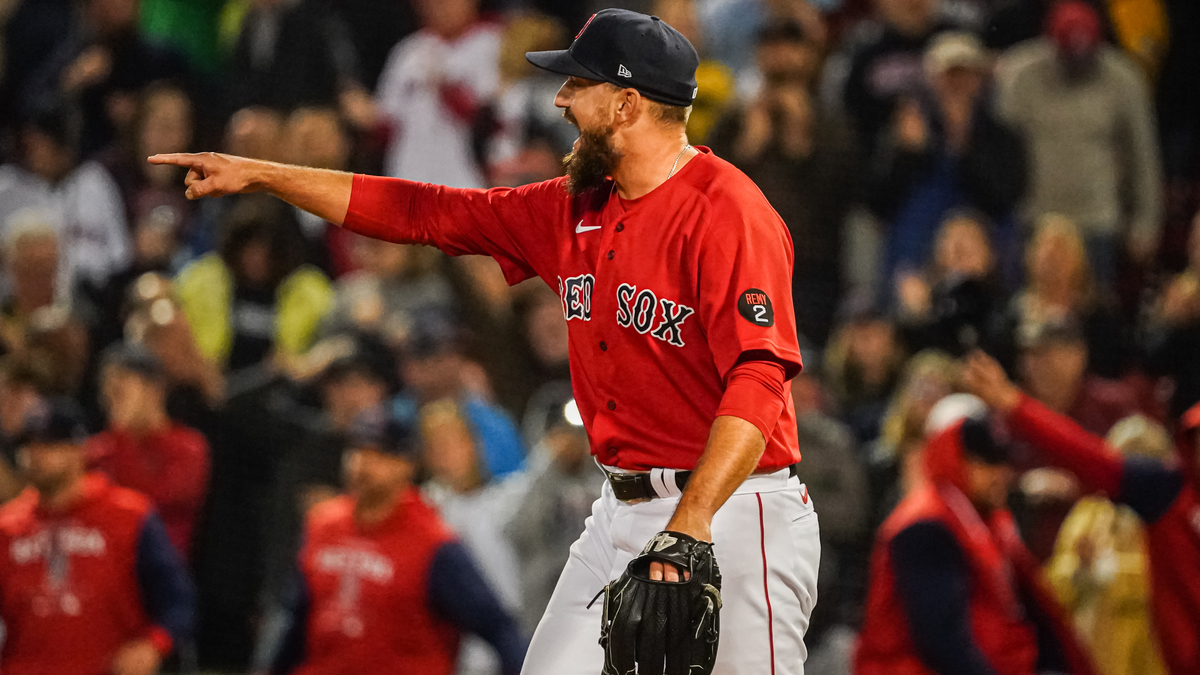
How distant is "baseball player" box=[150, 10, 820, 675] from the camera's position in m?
3.30

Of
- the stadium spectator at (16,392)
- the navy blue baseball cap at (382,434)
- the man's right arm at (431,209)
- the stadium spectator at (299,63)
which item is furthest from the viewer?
the stadium spectator at (299,63)

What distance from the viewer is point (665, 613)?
10.1 ft

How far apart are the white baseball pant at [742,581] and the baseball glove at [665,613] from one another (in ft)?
0.79

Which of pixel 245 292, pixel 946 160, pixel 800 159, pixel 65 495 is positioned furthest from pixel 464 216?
pixel 946 160

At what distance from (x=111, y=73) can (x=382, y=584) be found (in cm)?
500

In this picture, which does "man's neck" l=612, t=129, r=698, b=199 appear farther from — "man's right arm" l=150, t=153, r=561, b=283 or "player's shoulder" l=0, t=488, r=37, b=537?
"player's shoulder" l=0, t=488, r=37, b=537

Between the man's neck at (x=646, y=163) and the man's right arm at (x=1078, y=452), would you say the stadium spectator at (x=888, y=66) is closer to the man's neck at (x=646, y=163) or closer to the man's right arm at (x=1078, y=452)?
the man's right arm at (x=1078, y=452)

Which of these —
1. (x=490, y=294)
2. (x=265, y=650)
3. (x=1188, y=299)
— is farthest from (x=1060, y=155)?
(x=265, y=650)

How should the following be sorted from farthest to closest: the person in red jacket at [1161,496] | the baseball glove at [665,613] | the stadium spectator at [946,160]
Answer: the stadium spectator at [946,160]
the person in red jacket at [1161,496]
the baseball glove at [665,613]

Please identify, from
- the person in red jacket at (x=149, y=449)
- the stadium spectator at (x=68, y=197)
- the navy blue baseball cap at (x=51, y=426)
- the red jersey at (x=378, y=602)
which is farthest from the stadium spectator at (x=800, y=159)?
the stadium spectator at (x=68, y=197)

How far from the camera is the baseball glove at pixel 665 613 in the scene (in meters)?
3.08

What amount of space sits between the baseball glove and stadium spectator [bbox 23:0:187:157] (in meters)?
7.19

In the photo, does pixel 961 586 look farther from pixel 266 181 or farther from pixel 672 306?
pixel 266 181

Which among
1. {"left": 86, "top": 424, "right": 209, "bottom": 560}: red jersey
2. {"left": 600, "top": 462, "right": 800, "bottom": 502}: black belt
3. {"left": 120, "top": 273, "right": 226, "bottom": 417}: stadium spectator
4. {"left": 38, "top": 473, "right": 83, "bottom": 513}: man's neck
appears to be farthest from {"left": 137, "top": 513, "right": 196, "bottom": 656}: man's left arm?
{"left": 600, "top": 462, "right": 800, "bottom": 502}: black belt
